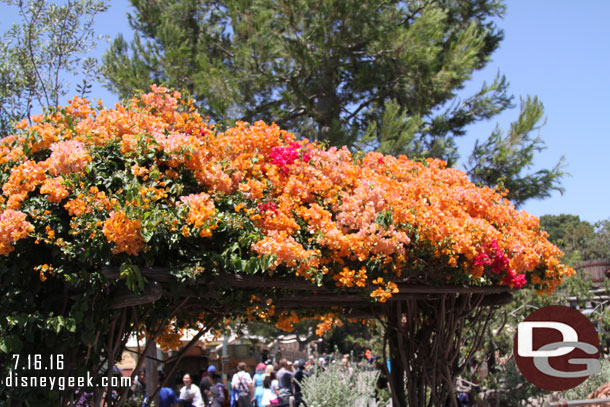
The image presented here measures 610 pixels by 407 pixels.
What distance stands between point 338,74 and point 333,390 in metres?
7.05

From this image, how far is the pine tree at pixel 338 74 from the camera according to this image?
34.5 feet

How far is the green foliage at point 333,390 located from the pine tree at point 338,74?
469 cm

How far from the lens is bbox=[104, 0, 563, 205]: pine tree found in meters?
10.5

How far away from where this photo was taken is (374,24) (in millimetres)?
11000

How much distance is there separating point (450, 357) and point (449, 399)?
37 cm

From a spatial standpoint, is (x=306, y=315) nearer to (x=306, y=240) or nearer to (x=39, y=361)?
(x=306, y=240)

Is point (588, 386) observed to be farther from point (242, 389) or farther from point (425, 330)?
point (242, 389)

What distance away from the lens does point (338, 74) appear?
11.5 metres

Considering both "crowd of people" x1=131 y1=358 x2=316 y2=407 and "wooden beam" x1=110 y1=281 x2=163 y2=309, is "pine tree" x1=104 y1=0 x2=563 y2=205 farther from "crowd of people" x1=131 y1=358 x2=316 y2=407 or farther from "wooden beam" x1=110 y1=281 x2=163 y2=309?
"wooden beam" x1=110 y1=281 x2=163 y2=309

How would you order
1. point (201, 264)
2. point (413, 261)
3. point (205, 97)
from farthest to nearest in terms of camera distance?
1. point (205, 97)
2. point (413, 261)
3. point (201, 264)

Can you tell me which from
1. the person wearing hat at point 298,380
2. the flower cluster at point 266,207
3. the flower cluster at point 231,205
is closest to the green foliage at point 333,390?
the person wearing hat at point 298,380

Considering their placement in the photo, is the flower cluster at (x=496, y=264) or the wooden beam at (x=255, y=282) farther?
the flower cluster at (x=496, y=264)

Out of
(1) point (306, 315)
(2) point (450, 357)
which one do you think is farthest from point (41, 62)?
(2) point (450, 357)

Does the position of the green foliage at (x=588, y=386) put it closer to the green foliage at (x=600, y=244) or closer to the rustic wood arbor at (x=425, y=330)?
the rustic wood arbor at (x=425, y=330)
